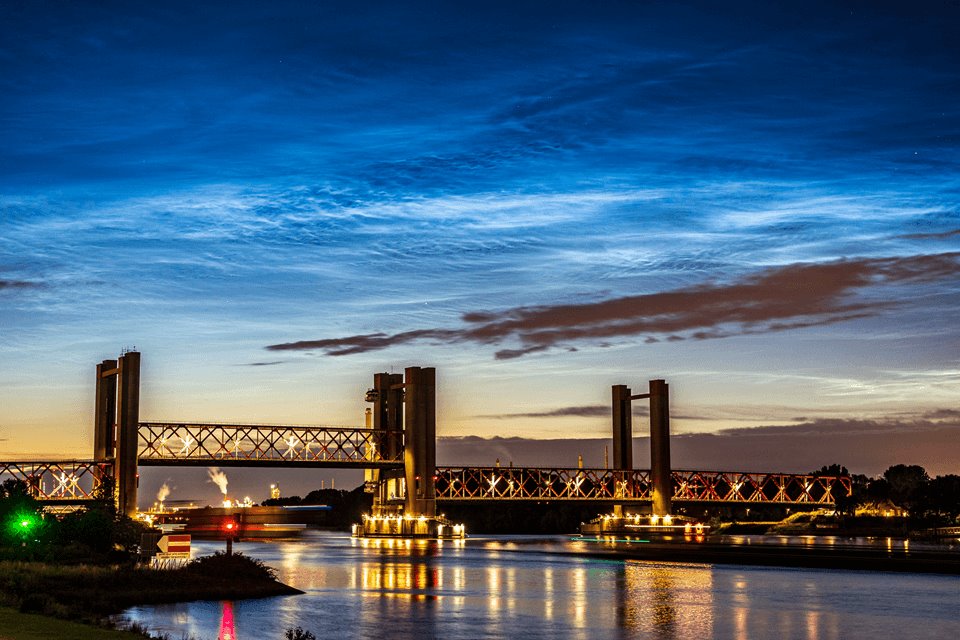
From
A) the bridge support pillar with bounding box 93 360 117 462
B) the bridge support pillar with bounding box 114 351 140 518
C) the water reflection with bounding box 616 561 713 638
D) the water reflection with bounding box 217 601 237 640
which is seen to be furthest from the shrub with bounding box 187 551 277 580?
the bridge support pillar with bounding box 93 360 117 462

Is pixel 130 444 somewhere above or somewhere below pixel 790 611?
above

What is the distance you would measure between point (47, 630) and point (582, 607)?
3047cm

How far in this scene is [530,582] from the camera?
82938mm

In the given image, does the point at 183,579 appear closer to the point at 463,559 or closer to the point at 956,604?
the point at 956,604

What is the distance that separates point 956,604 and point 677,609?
15488 millimetres

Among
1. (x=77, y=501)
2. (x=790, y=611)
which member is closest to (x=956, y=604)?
(x=790, y=611)

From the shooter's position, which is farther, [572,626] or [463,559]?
[463,559]

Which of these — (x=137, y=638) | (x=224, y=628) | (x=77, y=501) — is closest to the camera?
(x=137, y=638)

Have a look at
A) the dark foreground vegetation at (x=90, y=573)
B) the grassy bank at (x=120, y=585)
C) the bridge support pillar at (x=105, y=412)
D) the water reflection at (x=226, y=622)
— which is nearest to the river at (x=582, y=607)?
the water reflection at (x=226, y=622)

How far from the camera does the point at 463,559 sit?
124 metres

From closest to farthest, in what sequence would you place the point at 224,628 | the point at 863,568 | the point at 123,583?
1. the point at 224,628
2. the point at 123,583
3. the point at 863,568

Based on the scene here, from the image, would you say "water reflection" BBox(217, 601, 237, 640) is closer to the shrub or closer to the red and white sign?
the shrub

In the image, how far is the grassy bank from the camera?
160 ft

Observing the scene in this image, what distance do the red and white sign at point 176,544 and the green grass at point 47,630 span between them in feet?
163
